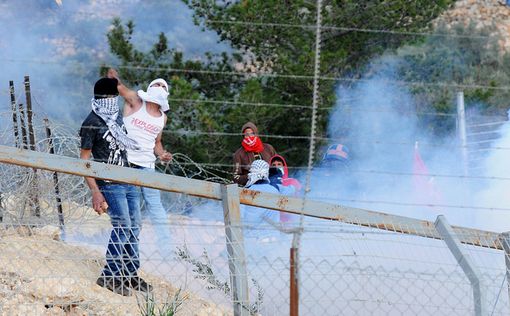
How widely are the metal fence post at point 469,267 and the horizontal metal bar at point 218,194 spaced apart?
0.23 feet

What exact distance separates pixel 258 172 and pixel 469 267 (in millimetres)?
4022

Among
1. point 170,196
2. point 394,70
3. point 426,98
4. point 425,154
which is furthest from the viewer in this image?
point 394,70

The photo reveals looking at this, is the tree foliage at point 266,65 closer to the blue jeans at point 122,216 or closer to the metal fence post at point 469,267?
the blue jeans at point 122,216

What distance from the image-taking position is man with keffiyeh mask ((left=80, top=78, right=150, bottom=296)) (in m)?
7.48

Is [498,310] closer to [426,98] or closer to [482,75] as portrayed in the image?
[426,98]

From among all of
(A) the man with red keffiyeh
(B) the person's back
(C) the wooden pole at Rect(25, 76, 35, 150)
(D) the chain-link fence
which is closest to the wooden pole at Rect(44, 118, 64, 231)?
(D) the chain-link fence

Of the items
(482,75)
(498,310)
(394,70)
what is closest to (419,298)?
(498,310)

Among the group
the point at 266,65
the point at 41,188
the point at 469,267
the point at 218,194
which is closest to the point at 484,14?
the point at 266,65

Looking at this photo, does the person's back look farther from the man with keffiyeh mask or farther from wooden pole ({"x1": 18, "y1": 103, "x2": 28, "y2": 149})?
wooden pole ({"x1": 18, "y1": 103, "x2": 28, "y2": 149})

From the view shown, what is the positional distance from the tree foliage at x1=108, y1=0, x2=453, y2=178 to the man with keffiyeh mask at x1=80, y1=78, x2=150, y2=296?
20.8 feet

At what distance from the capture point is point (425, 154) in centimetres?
1513

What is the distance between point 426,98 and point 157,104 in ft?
35.6

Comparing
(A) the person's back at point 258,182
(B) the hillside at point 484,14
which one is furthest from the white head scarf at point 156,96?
(B) the hillside at point 484,14

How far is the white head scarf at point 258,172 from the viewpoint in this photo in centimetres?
1024
